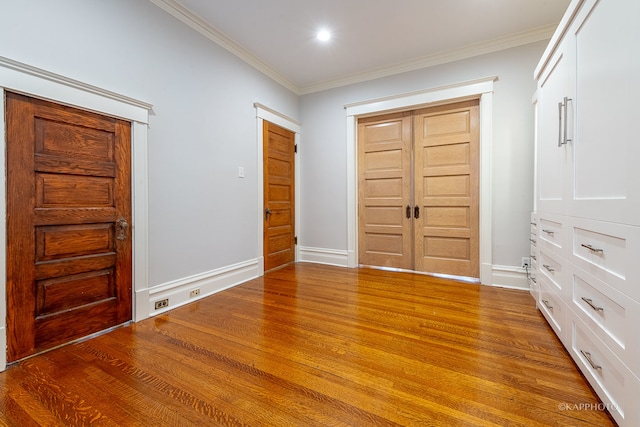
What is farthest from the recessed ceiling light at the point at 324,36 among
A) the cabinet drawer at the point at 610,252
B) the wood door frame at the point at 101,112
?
the cabinet drawer at the point at 610,252

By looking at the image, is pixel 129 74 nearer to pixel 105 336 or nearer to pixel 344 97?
pixel 105 336

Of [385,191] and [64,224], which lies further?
[385,191]

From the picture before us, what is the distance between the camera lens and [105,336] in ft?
6.35

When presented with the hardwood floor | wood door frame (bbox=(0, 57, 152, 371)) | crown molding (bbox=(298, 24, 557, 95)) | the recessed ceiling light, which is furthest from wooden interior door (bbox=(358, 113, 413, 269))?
wood door frame (bbox=(0, 57, 152, 371))

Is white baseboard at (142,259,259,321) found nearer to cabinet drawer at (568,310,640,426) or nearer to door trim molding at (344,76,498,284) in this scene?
door trim molding at (344,76,498,284)

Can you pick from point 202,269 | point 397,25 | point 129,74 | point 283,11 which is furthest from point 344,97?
point 202,269

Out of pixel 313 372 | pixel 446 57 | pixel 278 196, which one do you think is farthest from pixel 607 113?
pixel 278 196

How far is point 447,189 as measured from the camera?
336 centimetres

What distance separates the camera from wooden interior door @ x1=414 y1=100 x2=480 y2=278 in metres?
3.22

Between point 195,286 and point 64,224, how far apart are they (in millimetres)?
1183

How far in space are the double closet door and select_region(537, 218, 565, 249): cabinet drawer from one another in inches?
39.5

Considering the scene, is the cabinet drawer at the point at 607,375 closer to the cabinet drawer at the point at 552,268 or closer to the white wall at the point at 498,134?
the cabinet drawer at the point at 552,268

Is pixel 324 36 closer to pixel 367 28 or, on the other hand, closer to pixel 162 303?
pixel 367 28

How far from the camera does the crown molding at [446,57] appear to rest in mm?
2811
